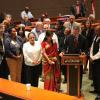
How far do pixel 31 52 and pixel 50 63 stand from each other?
1.38 feet

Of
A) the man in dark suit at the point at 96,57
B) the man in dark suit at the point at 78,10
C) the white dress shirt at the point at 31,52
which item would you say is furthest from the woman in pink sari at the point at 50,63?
the man in dark suit at the point at 78,10

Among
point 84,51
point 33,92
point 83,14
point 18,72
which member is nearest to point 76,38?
point 84,51

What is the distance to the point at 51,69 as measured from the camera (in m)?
6.76

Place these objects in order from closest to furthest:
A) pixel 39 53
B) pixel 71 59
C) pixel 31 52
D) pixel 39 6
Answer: pixel 71 59 → pixel 31 52 → pixel 39 53 → pixel 39 6

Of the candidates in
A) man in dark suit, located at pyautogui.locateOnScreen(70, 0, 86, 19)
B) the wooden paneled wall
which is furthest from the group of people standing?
the wooden paneled wall

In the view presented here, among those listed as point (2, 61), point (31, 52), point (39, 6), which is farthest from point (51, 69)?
point (39, 6)

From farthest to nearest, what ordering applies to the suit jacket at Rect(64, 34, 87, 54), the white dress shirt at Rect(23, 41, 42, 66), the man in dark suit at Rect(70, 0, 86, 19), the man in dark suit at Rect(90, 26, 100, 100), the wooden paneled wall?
the wooden paneled wall
the man in dark suit at Rect(70, 0, 86, 19)
the suit jacket at Rect(64, 34, 87, 54)
the man in dark suit at Rect(90, 26, 100, 100)
the white dress shirt at Rect(23, 41, 42, 66)

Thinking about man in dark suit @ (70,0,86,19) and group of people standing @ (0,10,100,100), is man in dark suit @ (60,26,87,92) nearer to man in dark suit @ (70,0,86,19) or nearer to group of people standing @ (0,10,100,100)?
group of people standing @ (0,10,100,100)

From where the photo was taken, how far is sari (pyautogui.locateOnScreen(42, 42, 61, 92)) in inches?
261

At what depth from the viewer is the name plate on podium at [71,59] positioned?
247 inches

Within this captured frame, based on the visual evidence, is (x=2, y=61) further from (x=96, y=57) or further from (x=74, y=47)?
(x=96, y=57)

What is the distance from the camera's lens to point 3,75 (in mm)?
7062

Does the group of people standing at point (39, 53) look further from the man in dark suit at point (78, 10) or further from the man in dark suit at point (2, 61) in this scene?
the man in dark suit at point (78, 10)

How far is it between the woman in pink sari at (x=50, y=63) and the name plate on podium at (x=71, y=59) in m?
0.40
